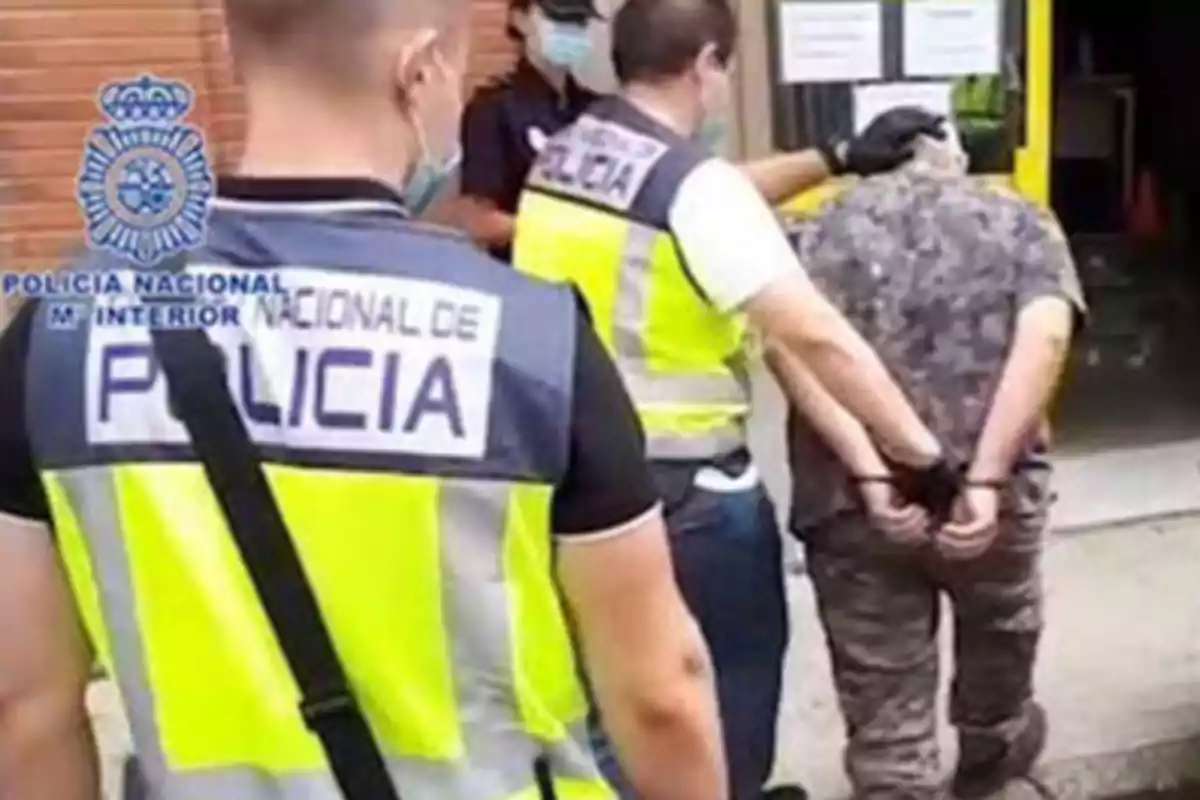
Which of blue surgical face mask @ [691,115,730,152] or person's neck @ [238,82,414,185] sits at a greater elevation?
person's neck @ [238,82,414,185]

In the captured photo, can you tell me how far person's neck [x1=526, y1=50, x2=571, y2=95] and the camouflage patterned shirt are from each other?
1.26 meters

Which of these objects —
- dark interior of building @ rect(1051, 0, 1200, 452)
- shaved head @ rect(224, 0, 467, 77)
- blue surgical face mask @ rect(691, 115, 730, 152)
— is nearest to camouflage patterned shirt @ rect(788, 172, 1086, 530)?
blue surgical face mask @ rect(691, 115, 730, 152)

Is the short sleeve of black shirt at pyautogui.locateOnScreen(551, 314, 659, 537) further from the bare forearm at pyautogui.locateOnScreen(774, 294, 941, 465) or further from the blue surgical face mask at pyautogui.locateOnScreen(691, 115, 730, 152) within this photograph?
the blue surgical face mask at pyautogui.locateOnScreen(691, 115, 730, 152)

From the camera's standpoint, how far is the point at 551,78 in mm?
4875

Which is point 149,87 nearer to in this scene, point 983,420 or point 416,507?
point 416,507

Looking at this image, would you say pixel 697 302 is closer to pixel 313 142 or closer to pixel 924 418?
pixel 924 418

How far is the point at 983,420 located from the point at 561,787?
204 centimetres

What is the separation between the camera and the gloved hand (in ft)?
13.1

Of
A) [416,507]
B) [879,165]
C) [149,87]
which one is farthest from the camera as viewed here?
[879,165]

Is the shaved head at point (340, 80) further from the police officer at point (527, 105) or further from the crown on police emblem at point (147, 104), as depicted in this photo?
the police officer at point (527, 105)

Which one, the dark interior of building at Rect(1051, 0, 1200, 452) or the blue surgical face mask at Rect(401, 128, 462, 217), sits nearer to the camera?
the blue surgical face mask at Rect(401, 128, 462, 217)

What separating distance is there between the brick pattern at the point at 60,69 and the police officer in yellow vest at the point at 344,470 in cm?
371

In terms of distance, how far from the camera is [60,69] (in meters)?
5.50

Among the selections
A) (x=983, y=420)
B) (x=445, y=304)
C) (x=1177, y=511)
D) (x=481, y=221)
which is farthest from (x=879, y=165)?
(x=1177, y=511)
